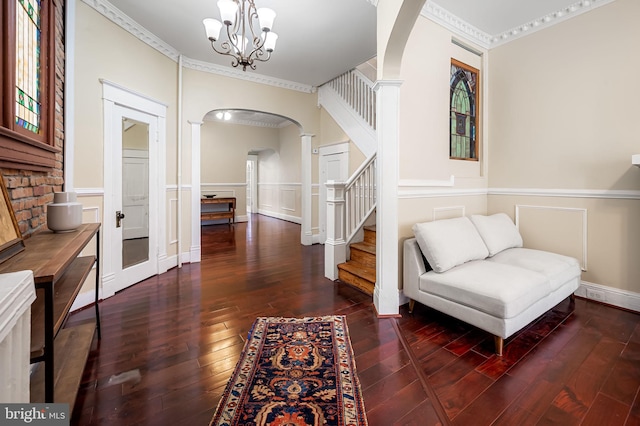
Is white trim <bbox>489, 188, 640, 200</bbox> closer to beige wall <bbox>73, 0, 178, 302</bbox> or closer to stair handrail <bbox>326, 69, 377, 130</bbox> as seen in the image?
stair handrail <bbox>326, 69, 377, 130</bbox>

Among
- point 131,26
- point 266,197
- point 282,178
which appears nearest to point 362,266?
point 131,26

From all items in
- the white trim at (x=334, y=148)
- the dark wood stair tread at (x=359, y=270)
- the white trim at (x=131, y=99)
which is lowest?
the dark wood stair tread at (x=359, y=270)

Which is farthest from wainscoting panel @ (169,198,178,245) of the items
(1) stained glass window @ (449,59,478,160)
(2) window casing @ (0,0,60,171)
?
(1) stained glass window @ (449,59,478,160)

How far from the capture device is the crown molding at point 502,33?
2.94m

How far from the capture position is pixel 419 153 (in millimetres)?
2967

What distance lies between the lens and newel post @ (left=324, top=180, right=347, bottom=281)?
143 inches

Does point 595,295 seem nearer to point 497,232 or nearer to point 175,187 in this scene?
point 497,232

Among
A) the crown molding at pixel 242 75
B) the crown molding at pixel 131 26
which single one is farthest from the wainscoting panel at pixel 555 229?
the crown molding at pixel 131 26

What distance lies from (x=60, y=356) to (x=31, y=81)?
180cm

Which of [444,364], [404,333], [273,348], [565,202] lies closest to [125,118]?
[273,348]

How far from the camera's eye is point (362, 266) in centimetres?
349

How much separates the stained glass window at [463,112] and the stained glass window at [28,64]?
12.1ft

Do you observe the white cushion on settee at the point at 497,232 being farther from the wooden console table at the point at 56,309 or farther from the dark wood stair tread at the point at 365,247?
the wooden console table at the point at 56,309

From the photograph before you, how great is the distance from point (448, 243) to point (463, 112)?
6.27ft
